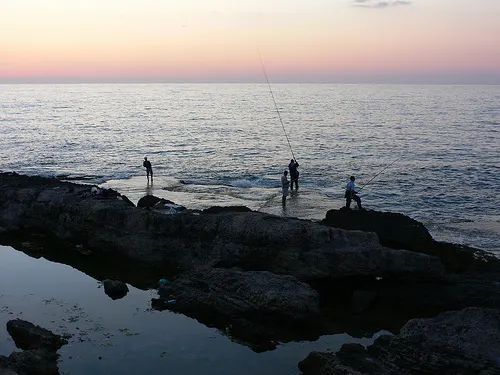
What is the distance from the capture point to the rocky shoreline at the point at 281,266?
42.7 feet

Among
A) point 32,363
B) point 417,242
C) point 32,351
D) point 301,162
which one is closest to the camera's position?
point 32,363

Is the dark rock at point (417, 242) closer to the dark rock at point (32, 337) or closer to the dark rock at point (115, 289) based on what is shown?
the dark rock at point (115, 289)

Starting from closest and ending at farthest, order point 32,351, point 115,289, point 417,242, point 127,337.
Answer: point 32,351
point 127,337
point 115,289
point 417,242

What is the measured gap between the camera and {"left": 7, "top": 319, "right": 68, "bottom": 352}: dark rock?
11617 millimetres

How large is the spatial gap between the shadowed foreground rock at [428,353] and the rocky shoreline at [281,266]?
56mm

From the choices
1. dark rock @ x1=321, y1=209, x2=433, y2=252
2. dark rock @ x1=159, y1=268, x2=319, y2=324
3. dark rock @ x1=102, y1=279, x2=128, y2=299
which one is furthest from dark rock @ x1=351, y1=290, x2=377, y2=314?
dark rock @ x1=102, y1=279, x2=128, y2=299

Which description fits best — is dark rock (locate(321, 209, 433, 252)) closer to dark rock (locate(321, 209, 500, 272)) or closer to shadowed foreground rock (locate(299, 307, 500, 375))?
dark rock (locate(321, 209, 500, 272))

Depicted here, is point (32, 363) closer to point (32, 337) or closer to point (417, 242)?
point (32, 337)

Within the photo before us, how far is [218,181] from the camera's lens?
3562 centimetres

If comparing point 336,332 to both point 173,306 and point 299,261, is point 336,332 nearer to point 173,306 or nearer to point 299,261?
point 299,261

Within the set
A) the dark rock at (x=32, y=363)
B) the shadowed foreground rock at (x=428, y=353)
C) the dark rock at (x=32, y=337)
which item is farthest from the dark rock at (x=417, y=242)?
the dark rock at (x=32, y=363)

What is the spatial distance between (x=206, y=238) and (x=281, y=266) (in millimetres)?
3109

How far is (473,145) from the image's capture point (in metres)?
52.1

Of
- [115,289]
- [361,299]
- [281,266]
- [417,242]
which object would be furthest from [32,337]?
[417,242]
